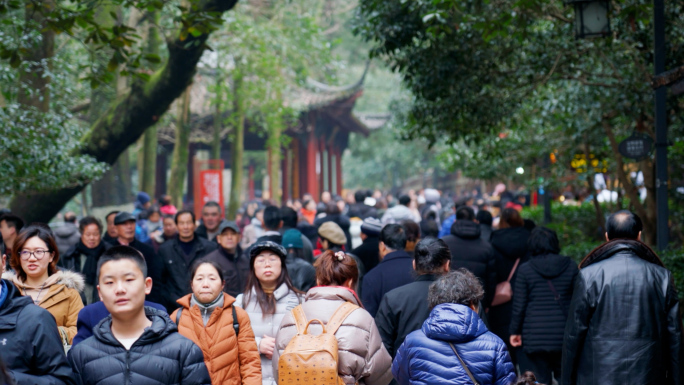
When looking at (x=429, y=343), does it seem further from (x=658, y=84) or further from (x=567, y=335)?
(x=658, y=84)

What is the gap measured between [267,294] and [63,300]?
1.23 metres

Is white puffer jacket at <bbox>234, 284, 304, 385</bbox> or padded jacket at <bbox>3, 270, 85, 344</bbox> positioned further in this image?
white puffer jacket at <bbox>234, 284, 304, 385</bbox>

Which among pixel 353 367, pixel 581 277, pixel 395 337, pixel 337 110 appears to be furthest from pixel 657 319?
pixel 337 110

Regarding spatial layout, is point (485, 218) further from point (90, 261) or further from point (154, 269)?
point (90, 261)

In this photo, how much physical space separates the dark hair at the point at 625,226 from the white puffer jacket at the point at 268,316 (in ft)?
6.42

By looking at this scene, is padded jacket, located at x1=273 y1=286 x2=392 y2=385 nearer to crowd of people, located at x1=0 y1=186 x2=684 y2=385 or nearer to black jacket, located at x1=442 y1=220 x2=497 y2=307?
crowd of people, located at x1=0 y1=186 x2=684 y2=385

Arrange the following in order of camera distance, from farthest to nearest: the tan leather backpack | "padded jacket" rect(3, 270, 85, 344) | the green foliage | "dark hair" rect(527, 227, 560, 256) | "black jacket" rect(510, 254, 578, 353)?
the green foliage < "dark hair" rect(527, 227, 560, 256) < "black jacket" rect(510, 254, 578, 353) < "padded jacket" rect(3, 270, 85, 344) < the tan leather backpack

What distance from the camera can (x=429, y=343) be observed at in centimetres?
352

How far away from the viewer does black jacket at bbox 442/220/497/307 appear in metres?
6.79

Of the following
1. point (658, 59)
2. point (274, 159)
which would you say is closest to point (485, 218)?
point (658, 59)

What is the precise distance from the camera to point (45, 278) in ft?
16.0

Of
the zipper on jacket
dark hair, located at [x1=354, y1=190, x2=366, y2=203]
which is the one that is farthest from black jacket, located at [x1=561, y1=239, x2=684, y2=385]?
dark hair, located at [x1=354, y1=190, x2=366, y2=203]

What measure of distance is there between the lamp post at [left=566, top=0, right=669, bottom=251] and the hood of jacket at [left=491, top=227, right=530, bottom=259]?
122 centimetres

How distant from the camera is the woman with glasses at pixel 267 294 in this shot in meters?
4.83
